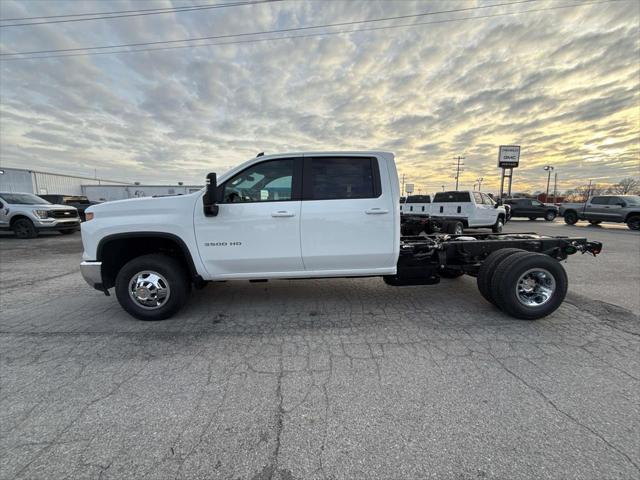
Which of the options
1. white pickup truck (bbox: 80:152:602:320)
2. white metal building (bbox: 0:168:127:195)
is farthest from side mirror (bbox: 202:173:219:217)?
white metal building (bbox: 0:168:127:195)

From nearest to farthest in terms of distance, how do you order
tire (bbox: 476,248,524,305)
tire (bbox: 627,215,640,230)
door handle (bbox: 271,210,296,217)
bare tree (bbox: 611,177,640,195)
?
door handle (bbox: 271,210,296,217)
tire (bbox: 476,248,524,305)
tire (bbox: 627,215,640,230)
bare tree (bbox: 611,177,640,195)

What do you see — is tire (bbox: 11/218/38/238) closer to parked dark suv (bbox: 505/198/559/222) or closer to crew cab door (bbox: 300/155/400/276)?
crew cab door (bbox: 300/155/400/276)

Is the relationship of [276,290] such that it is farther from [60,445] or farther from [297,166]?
[60,445]

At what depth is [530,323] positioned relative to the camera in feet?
11.7

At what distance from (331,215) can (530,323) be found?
2.81m

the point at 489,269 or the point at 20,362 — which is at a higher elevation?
the point at 489,269

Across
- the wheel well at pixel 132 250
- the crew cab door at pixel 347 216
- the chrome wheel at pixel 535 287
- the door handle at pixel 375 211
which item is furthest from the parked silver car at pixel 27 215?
the chrome wheel at pixel 535 287

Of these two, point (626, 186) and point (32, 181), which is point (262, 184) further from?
point (626, 186)

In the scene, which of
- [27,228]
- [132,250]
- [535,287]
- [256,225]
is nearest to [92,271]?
[132,250]

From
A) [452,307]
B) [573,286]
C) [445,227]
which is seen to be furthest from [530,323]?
[445,227]

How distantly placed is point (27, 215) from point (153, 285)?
12.6m

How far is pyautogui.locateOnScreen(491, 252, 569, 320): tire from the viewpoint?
357cm

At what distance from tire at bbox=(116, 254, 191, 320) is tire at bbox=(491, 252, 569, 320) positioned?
401 centimetres

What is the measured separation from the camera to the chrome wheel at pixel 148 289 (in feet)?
11.9
